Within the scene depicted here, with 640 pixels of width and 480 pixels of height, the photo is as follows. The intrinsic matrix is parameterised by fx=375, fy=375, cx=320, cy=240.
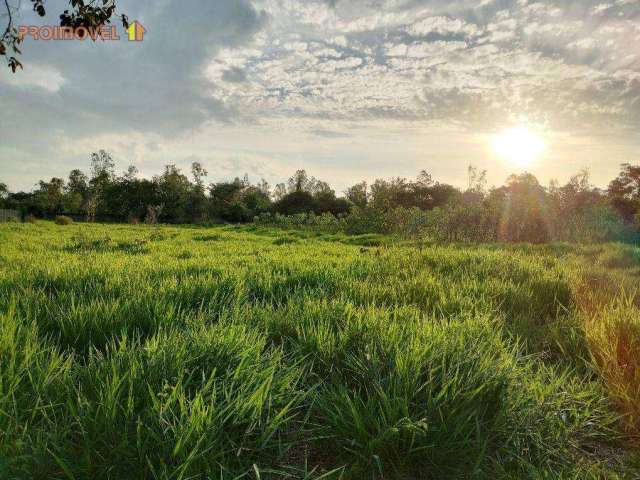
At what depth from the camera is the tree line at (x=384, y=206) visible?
1555 cm

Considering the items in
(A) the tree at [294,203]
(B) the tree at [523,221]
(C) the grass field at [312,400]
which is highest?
(A) the tree at [294,203]

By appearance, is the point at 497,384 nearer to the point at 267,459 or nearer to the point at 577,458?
the point at 577,458

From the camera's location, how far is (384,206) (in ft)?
78.7

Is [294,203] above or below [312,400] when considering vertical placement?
above

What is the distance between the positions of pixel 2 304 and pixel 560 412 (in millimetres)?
3822

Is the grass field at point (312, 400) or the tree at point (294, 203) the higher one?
the tree at point (294, 203)

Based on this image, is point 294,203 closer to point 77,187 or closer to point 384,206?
point 384,206

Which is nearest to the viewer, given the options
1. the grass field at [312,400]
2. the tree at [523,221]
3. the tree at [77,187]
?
the grass field at [312,400]

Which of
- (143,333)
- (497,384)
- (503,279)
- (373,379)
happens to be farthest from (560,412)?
(503,279)

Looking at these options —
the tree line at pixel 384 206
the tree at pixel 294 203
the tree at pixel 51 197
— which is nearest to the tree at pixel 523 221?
the tree line at pixel 384 206

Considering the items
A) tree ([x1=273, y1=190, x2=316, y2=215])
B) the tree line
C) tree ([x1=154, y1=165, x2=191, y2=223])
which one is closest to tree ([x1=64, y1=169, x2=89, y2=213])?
the tree line

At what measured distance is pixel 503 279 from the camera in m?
4.50

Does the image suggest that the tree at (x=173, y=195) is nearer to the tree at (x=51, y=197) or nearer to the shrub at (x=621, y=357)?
the tree at (x=51, y=197)

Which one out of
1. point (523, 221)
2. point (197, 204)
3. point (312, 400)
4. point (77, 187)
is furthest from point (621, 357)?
point (77, 187)
